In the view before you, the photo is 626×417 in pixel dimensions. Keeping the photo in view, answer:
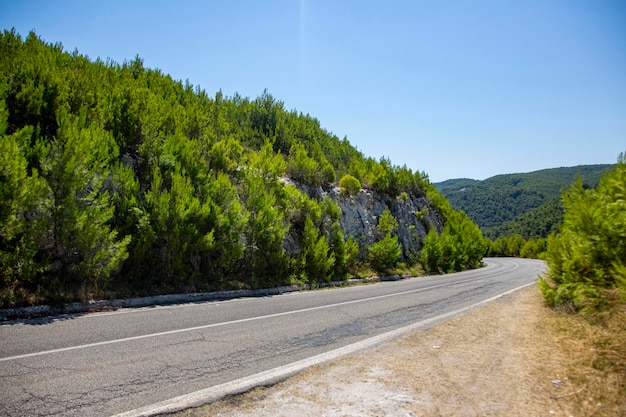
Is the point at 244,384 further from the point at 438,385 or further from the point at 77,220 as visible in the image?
the point at 77,220

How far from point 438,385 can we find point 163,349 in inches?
162

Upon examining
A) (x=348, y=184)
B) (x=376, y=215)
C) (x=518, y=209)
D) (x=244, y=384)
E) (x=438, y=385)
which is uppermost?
(x=518, y=209)

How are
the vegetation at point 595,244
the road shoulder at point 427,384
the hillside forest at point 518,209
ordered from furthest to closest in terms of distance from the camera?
1. the hillside forest at point 518,209
2. the vegetation at point 595,244
3. the road shoulder at point 427,384

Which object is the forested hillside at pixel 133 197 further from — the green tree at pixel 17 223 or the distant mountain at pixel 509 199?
the distant mountain at pixel 509 199

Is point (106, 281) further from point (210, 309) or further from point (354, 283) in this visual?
point (354, 283)

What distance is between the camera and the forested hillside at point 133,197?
865 centimetres

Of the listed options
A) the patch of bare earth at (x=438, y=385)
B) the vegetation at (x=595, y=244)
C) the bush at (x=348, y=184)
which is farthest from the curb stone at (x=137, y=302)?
the bush at (x=348, y=184)

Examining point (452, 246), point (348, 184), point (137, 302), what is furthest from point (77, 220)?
point (452, 246)

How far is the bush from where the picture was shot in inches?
958

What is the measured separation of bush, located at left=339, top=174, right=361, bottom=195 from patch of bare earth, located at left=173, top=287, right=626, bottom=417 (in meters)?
18.0

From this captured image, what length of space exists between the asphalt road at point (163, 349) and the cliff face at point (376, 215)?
350 inches

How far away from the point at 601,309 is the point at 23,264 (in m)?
11.9

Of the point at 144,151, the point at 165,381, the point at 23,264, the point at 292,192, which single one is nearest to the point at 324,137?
the point at 292,192

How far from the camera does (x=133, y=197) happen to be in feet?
35.6
